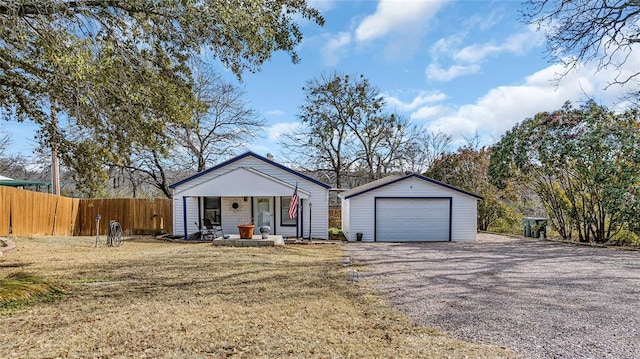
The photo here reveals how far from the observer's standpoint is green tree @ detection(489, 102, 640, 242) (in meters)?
13.6

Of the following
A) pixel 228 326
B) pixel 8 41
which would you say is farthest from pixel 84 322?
pixel 8 41

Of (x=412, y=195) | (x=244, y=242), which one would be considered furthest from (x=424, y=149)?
(x=244, y=242)

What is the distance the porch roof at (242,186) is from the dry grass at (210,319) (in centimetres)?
847

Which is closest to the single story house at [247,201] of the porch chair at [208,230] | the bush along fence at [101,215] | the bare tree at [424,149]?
the porch chair at [208,230]

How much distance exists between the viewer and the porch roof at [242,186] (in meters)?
16.1

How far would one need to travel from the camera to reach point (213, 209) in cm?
1762

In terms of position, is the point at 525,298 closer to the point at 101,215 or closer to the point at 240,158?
the point at 240,158

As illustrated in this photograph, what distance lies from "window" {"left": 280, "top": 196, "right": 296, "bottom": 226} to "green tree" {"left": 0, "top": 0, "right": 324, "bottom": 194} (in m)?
9.64

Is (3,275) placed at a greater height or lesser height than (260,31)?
lesser

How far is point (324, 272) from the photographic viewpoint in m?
8.00

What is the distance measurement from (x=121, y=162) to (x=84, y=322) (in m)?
4.06

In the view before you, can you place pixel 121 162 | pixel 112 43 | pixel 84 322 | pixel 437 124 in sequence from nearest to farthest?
pixel 84 322, pixel 112 43, pixel 121 162, pixel 437 124

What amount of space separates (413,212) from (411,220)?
356mm

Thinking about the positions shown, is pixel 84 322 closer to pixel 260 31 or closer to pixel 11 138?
pixel 260 31
